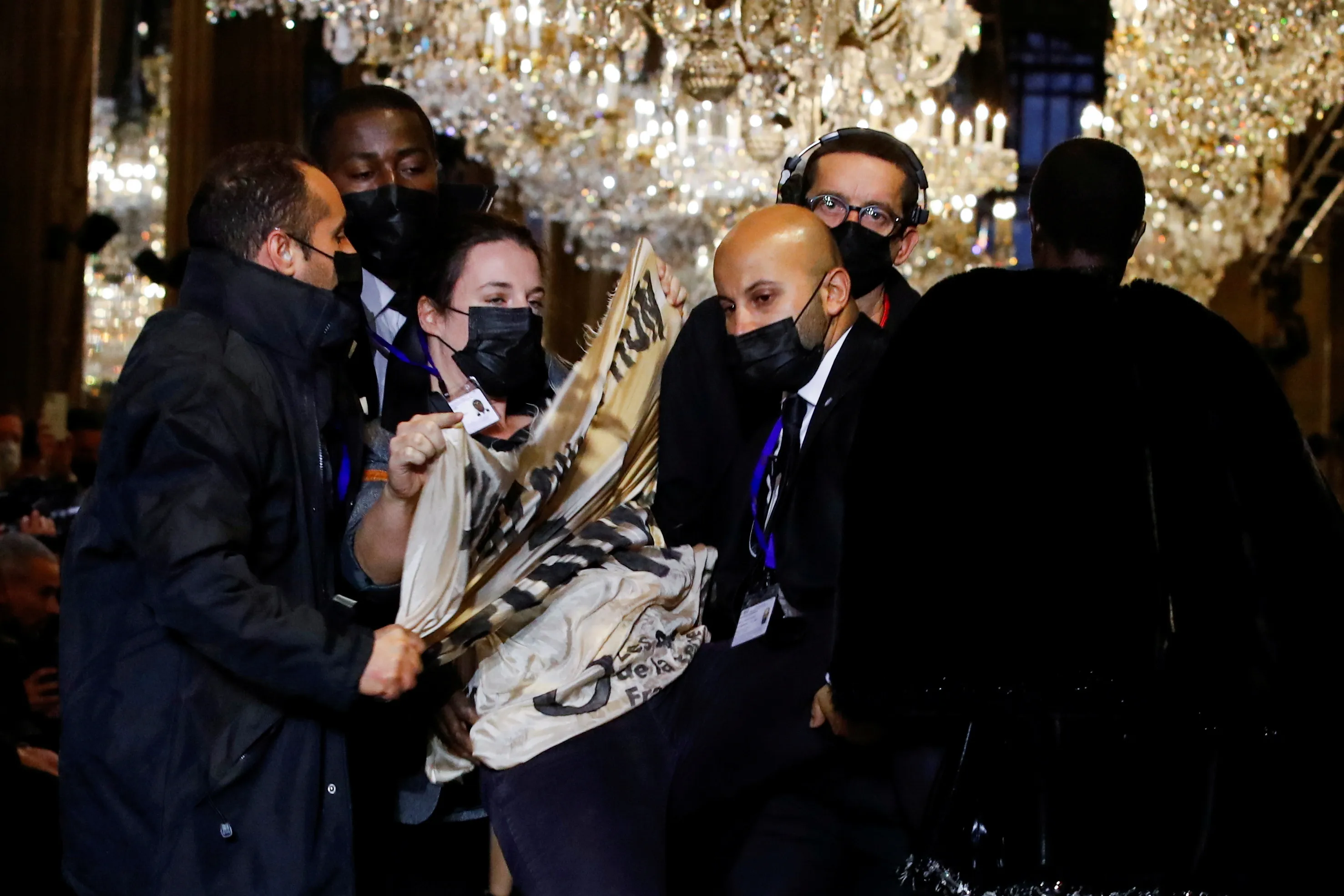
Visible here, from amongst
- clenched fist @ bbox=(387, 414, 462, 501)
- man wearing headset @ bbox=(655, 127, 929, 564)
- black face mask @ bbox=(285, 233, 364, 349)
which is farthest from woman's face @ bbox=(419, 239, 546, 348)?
clenched fist @ bbox=(387, 414, 462, 501)

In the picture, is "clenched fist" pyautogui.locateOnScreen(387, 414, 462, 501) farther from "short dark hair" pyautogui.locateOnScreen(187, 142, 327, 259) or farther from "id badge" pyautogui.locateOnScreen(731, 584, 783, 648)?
"id badge" pyautogui.locateOnScreen(731, 584, 783, 648)

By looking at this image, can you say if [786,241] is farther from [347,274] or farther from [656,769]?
[656,769]

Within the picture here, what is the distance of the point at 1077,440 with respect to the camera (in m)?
2.46

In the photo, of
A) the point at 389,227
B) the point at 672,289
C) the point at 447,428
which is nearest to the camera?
the point at 447,428

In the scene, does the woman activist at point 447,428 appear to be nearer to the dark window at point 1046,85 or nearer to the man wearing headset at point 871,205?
the man wearing headset at point 871,205

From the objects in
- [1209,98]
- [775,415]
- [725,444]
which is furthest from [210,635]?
[1209,98]

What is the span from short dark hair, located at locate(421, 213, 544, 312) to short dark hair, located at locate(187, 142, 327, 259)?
1.24 ft

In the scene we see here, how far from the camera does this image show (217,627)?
2.54m

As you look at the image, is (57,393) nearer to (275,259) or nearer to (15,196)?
(15,196)

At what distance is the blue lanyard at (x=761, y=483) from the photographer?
2941 millimetres

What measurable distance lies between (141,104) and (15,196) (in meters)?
3.26

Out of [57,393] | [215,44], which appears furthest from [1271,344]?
[57,393]

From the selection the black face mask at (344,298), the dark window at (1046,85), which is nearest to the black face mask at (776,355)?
the black face mask at (344,298)

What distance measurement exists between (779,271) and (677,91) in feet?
25.6
